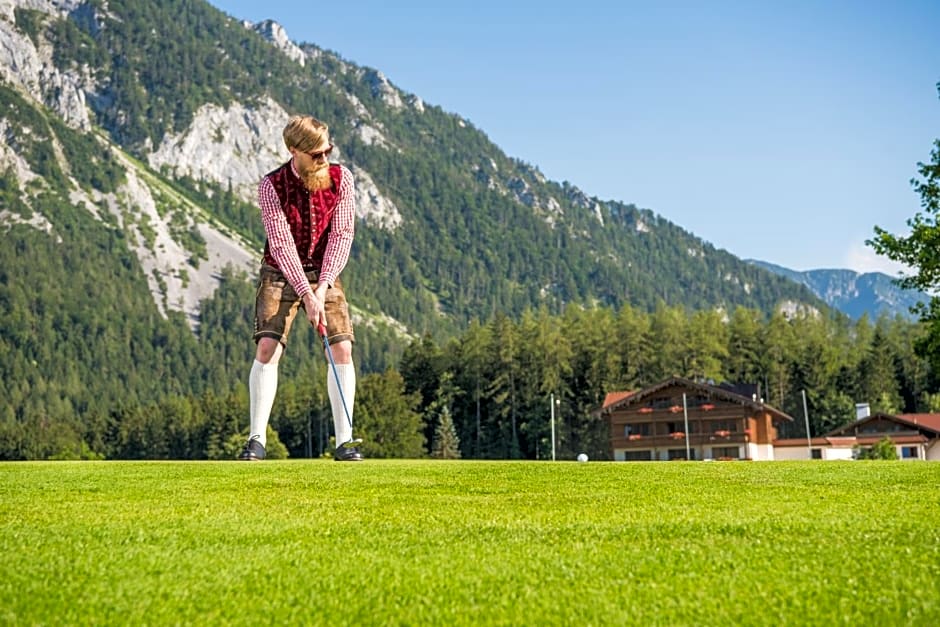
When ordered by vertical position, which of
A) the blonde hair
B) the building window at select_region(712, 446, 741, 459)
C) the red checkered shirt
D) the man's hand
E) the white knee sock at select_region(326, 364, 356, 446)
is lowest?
the building window at select_region(712, 446, 741, 459)

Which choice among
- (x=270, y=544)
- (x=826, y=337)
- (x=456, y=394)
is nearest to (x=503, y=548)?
(x=270, y=544)

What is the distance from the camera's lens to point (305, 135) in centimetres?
1429

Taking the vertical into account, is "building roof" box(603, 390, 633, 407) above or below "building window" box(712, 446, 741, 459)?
above

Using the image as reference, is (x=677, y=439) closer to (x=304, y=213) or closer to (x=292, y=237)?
(x=304, y=213)

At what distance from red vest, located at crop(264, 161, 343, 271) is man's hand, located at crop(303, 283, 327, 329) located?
467 millimetres

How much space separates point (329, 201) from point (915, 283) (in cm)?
2601

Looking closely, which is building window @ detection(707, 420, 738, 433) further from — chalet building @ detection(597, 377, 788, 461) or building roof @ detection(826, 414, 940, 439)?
building roof @ detection(826, 414, 940, 439)

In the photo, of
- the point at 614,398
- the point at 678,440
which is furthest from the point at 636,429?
the point at 614,398

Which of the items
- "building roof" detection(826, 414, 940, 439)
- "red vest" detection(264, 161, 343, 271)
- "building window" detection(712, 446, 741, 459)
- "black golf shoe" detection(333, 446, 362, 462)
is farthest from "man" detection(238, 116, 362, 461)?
"building roof" detection(826, 414, 940, 439)

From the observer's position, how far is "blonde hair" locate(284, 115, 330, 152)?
14.3 metres

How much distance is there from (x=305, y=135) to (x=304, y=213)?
49.2 inches

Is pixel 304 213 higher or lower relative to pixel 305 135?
lower

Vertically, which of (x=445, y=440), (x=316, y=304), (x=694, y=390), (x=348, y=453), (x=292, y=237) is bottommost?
(x=348, y=453)

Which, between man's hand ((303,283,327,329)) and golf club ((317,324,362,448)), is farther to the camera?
golf club ((317,324,362,448))
